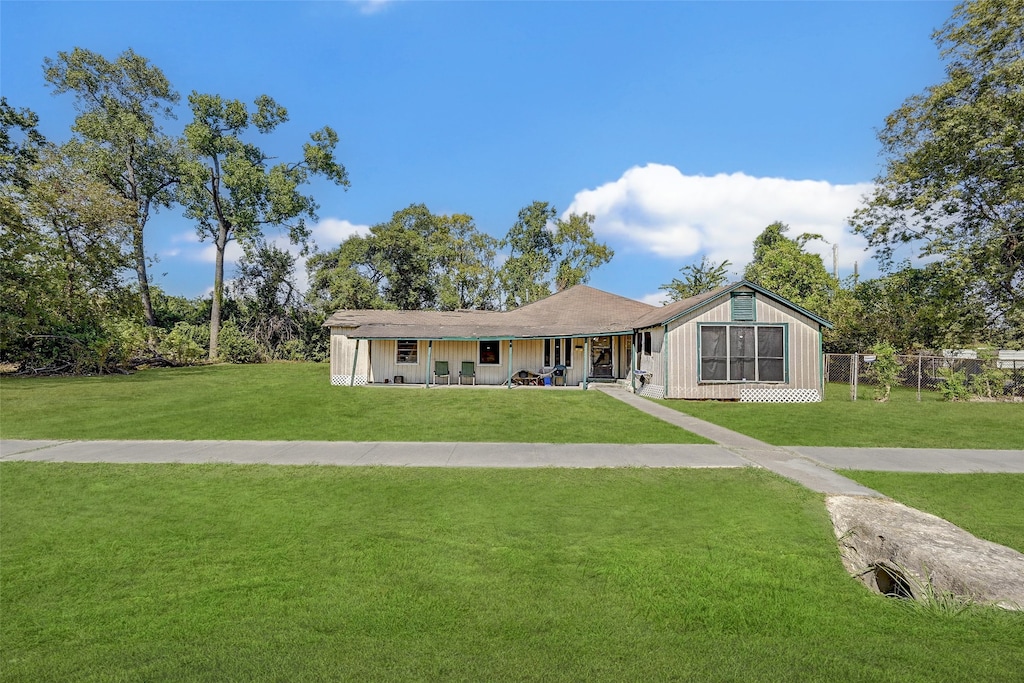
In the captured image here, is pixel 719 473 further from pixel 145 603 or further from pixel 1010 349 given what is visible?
pixel 1010 349

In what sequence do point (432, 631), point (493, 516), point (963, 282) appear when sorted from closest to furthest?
point (432, 631)
point (493, 516)
point (963, 282)

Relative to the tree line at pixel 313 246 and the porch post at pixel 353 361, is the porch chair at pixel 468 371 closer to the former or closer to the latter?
the porch post at pixel 353 361

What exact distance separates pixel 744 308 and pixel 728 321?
0.74 metres

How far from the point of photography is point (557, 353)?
2419 cm

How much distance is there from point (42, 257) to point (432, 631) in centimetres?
3252

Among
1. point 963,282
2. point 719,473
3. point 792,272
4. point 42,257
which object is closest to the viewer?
point 719,473

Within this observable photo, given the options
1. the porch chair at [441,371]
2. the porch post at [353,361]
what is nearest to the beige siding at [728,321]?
the porch chair at [441,371]

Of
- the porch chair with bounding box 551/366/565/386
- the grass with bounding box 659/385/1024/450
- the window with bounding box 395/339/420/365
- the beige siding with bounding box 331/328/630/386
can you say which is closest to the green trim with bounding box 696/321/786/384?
the grass with bounding box 659/385/1024/450

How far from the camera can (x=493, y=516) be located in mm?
5758

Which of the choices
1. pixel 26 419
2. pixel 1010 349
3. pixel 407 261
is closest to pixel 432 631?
pixel 26 419

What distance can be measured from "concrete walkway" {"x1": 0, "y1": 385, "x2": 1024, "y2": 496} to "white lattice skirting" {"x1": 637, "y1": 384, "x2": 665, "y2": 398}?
8067 mm

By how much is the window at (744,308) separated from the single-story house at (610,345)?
3cm

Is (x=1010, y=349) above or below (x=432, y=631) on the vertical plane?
above

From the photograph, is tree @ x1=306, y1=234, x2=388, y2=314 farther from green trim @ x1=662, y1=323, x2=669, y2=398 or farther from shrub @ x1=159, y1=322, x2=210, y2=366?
green trim @ x1=662, y1=323, x2=669, y2=398
